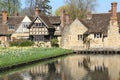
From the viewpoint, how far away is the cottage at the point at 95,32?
195ft

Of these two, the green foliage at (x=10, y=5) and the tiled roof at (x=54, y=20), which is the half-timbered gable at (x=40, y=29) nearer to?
the tiled roof at (x=54, y=20)

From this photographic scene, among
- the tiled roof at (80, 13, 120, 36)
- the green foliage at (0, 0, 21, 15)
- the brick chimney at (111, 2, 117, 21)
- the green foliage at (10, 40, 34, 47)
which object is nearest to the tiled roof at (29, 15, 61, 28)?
the green foliage at (10, 40, 34, 47)

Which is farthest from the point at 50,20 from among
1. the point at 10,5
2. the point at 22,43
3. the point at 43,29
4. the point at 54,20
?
the point at 10,5

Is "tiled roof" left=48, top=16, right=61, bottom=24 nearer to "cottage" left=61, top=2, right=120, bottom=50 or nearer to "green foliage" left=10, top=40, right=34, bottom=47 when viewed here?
"cottage" left=61, top=2, right=120, bottom=50

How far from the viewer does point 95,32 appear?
2399 inches

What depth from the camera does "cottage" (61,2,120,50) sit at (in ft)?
195

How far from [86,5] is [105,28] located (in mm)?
25022

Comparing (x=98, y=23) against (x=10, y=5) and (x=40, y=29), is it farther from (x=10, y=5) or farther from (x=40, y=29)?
(x=10, y=5)

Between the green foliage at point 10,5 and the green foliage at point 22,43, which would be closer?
the green foliage at point 22,43

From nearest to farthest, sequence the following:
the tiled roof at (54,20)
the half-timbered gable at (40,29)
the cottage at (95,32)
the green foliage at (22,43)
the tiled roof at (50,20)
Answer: the cottage at (95,32) → the green foliage at (22,43) → the half-timbered gable at (40,29) → the tiled roof at (50,20) → the tiled roof at (54,20)

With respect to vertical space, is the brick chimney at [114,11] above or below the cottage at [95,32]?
above

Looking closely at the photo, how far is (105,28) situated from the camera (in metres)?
60.7

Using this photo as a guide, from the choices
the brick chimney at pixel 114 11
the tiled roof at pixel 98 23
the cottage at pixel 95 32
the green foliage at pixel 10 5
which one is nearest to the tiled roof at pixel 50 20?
the cottage at pixel 95 32

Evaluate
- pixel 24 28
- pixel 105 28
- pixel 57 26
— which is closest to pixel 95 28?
pixel 105 28
